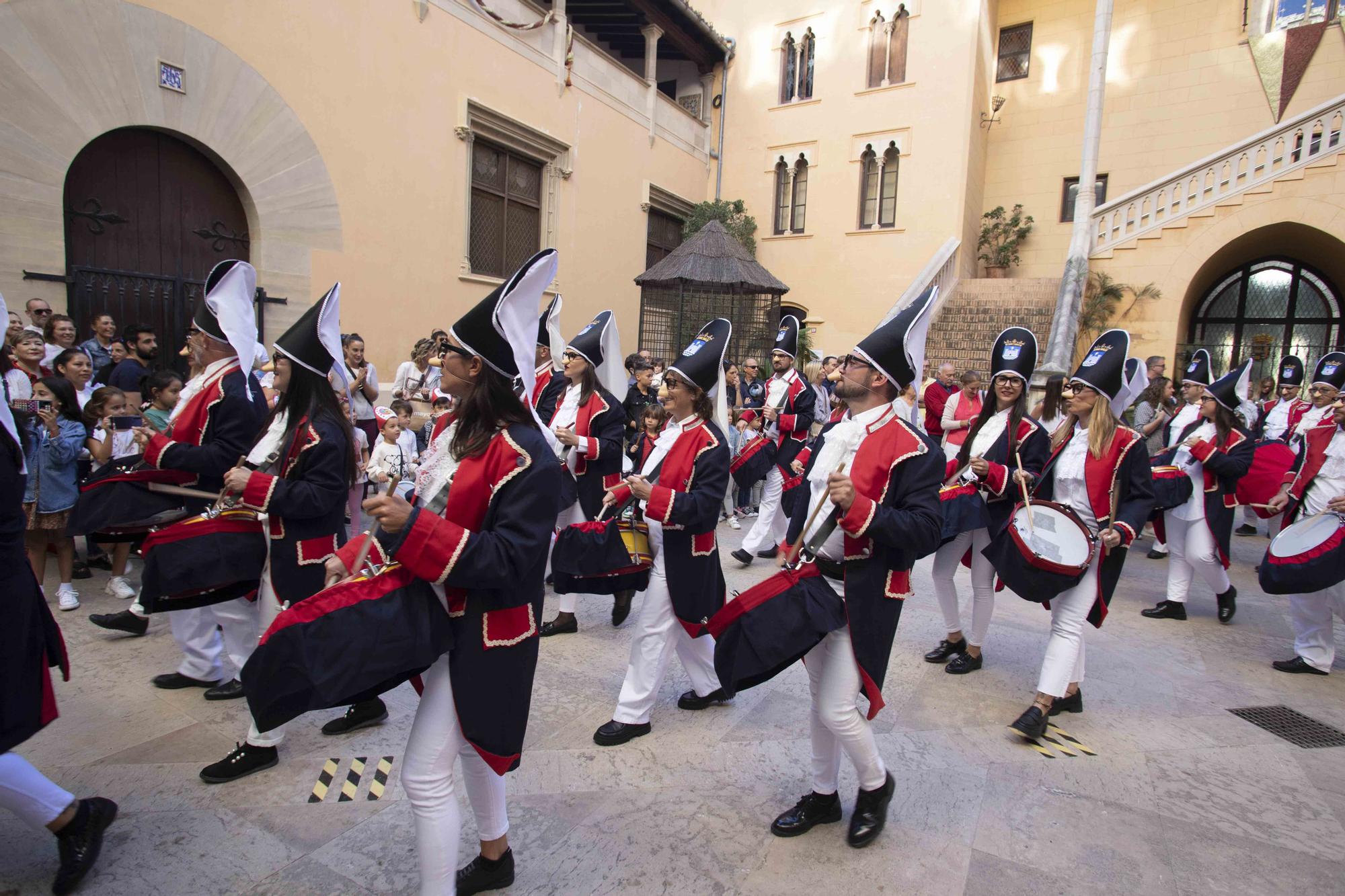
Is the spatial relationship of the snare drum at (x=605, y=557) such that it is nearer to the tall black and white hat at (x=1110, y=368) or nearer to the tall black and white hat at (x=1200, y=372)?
the tall black and white hat at (x=1110, y=368)

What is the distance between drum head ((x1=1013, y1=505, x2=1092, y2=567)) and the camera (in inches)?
157

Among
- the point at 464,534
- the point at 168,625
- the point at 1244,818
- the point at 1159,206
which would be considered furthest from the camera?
the point at 1159,206

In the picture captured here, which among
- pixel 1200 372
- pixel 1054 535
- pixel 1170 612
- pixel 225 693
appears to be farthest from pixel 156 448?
pixel 1200 372

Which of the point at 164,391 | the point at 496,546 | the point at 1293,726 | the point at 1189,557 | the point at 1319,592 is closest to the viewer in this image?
the point at 496,546

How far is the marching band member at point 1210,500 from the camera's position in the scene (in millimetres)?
6215

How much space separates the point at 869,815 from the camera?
3090mm

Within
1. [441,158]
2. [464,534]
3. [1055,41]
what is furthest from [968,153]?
[464,534]

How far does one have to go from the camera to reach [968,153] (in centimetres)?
1859

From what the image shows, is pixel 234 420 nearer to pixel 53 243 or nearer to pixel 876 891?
pixel 876 891

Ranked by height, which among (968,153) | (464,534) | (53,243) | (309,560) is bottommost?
(309,560)

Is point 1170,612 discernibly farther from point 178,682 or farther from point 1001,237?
point 1001,237

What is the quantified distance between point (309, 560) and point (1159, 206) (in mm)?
17002

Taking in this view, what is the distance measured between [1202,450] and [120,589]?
874cm

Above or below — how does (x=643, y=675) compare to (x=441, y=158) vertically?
below
